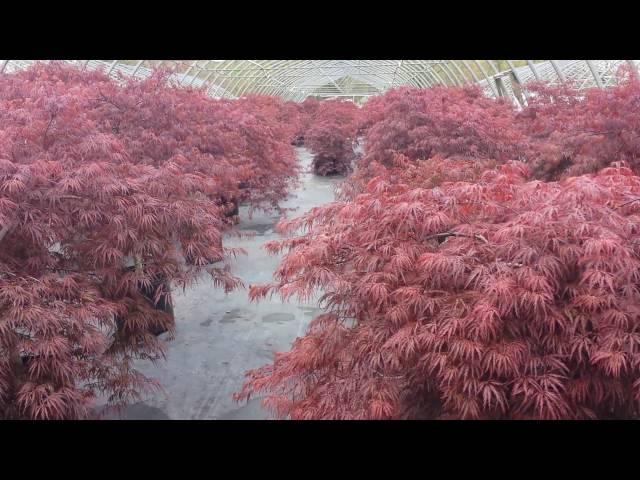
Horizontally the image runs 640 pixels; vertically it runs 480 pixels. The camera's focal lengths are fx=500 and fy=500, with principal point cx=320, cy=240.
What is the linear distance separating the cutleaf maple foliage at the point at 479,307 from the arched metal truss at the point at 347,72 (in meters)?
5.34

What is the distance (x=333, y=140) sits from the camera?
1945 cm

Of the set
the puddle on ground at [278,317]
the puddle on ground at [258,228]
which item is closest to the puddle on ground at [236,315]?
the puddle on ground at [278,317]

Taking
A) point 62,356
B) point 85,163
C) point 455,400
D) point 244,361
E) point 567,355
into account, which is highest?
point 85,163

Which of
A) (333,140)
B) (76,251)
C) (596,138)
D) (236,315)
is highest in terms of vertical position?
(596,138)

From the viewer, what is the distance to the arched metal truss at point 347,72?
49.2 ft

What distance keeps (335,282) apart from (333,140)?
Answer: 53.9 feet

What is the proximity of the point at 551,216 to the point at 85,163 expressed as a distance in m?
3.90

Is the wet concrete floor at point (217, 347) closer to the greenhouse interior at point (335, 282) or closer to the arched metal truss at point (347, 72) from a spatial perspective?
the greenhouse interior at point (335, 282)

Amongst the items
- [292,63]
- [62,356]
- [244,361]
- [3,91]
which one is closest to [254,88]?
[292,63]

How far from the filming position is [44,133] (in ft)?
16.5

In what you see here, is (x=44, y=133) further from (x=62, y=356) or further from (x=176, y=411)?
(x=176, y=411)

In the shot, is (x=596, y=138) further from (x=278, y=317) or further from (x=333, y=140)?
(x=333, y=140)

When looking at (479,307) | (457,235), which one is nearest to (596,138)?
(457,235)

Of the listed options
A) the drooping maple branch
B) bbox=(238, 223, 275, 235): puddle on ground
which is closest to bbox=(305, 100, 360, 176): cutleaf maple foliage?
bbox=(238, 223, 275, 235): puddle on ground
